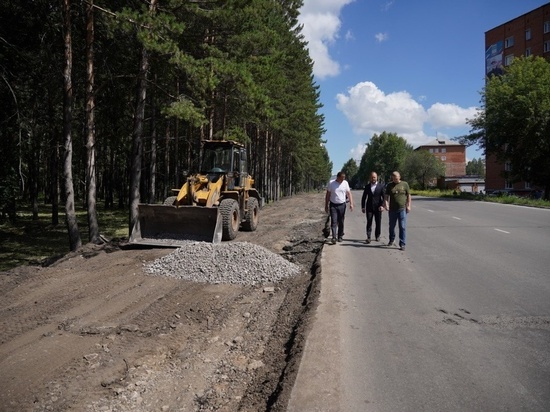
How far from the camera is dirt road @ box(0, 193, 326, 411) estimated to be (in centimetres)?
367

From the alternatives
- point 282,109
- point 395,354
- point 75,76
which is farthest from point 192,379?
Result: point 282,109

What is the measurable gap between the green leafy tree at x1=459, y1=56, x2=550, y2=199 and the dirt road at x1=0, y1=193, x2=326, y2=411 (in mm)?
35225

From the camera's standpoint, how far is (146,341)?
4.89m

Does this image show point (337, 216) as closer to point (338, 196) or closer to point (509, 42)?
point (338, 196)

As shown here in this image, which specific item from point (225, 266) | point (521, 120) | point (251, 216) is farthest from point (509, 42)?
point (225, 266)

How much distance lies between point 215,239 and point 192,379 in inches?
279

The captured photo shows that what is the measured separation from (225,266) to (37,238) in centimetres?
1227

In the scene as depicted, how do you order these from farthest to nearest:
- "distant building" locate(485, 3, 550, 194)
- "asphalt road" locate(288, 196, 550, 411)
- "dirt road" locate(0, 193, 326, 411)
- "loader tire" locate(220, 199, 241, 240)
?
"distant building" locate(485, 3, 550, 194), "loader tire" locate(220, 199, 241, 240), "dirt road" locate(0, 193, 326, 411), "asphalt road" locate(288, 196, 550, 411)

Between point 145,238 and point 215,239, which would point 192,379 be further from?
point 145,238

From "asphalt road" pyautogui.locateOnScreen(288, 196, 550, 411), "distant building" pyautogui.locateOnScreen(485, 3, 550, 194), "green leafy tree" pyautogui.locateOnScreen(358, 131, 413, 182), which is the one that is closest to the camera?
"asphalt road" pyautogui.locateOnScreen(288, 196, 550, 411)

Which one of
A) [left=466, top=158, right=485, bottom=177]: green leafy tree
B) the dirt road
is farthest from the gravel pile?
[left=466, top=158, right=485, bottom=177]: green leafy tree

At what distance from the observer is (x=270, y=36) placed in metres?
17.1

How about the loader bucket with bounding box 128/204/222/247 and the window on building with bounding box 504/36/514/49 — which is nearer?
the loader bucket with bounding box 128/204/222/247

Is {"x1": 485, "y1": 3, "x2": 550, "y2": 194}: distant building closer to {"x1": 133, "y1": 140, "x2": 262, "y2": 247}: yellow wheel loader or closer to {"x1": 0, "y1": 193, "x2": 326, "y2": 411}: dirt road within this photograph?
{"x1": 133, "y1": 140, "x2": 262, "y2": 247}: yellow wheel loader
